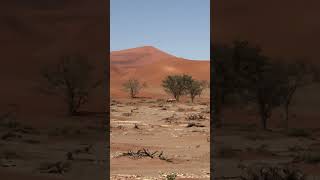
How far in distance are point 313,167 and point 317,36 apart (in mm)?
36235

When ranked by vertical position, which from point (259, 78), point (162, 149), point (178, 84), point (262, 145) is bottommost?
point (162, 149)

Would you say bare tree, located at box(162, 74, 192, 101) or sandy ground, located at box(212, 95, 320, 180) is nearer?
sandy ground, located at box(212, 95, 320, 180)
